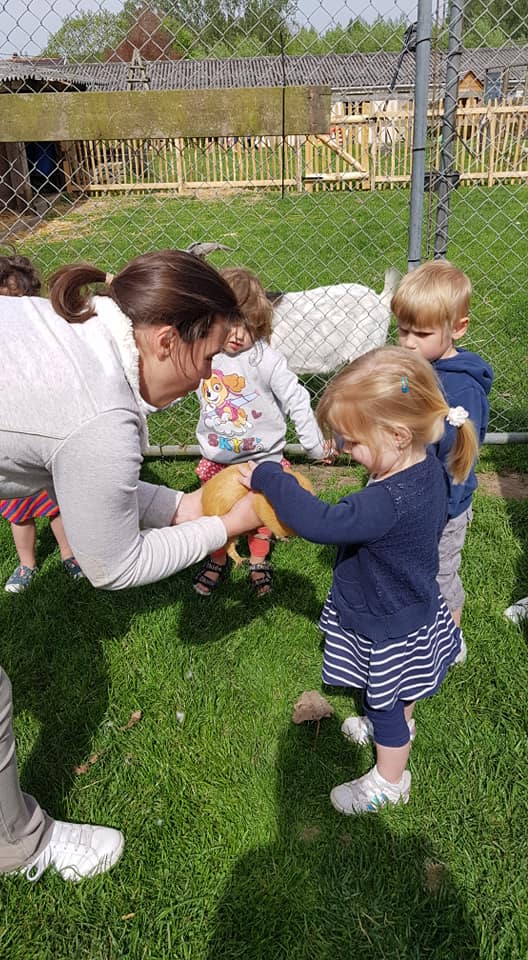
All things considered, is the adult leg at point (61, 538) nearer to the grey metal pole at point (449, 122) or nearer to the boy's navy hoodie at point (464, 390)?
the boy's navy hoodie at point (464, 390)

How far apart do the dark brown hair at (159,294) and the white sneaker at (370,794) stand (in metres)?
1.54

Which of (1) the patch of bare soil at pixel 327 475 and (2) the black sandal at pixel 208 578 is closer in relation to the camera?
(2) the black sandal at pixel 208 578

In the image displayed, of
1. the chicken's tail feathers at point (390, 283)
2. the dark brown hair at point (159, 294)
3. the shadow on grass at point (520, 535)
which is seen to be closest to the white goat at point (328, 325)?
the chicken's tail feathers at point (390, 283)

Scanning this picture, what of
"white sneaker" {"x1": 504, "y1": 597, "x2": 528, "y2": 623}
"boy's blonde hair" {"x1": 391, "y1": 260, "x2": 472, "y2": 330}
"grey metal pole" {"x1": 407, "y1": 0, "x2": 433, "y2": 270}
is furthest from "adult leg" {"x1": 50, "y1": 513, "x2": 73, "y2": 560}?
"grey metal pole" {"x1": 407, "y1": 0, "x2": 433, "y2": 270}

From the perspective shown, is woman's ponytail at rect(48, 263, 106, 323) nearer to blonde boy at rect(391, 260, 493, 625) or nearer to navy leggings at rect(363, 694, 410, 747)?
blonde boy at rect(391, 260, 493, 625)

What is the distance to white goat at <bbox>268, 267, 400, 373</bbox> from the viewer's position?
531 centimetres

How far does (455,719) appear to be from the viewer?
8.29ft

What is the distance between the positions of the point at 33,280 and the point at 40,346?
1.71 meters

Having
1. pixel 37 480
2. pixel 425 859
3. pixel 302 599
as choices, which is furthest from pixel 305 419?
pixel 425 859

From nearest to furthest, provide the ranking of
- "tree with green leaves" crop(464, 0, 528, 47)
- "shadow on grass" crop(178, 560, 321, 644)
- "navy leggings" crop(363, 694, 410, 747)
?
1. "navy leggings" crop(363, 694, 410, 747)
2. "shadow on grass" crop(178, 560, 321, 644)
3. "tree with green leaves" crop(464, 0, 528, 47)

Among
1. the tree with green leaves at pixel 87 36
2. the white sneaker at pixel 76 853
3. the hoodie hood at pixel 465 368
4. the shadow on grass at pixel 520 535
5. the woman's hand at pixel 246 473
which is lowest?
the shadow on grass at pixel 520 535

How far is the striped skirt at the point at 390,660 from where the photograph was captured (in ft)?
6.86

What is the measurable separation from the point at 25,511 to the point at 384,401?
6.76 ft

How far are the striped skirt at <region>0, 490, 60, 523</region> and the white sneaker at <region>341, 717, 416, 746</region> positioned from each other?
1678 mm
